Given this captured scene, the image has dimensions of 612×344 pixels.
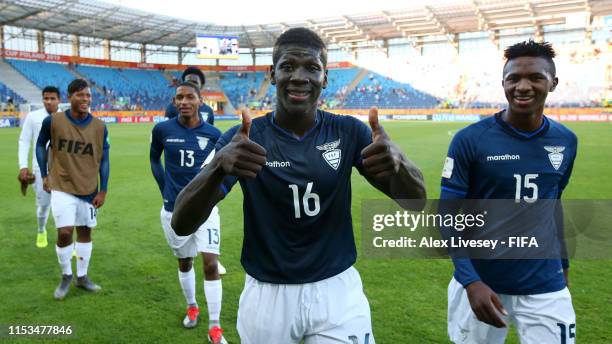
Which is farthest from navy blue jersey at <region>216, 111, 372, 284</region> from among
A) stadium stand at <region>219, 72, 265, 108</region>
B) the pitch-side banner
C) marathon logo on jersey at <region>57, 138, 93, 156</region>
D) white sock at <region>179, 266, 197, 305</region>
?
stadium stand at <region>219, 72, 265, 108</region>

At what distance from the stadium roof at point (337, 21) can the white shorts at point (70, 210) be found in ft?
136

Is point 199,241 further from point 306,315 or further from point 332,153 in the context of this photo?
point 332,153

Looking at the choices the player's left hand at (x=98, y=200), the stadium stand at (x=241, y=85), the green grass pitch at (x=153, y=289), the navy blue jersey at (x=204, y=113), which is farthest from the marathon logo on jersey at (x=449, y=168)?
the stadium stand at (x=241, y=85)

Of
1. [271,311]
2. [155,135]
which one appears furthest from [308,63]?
[155,135]

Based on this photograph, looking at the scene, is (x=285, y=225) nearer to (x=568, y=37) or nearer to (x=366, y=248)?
(x=366, y=248)

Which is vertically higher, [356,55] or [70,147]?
[356,55]

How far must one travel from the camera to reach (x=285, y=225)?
2.34m

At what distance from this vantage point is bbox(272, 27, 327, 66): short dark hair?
2268 mm

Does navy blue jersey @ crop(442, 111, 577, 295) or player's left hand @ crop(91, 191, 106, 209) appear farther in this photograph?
player's left hand @ crop(91, 191, 106, 209)

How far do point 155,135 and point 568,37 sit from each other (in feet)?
176

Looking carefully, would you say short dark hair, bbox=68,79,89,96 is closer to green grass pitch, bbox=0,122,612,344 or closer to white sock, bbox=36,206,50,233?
green grass pitch, bbox=0,122,612,344

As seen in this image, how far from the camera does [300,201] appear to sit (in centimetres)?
231

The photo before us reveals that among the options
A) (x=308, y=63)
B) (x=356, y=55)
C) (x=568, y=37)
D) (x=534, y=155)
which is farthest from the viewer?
(x=356, y=55)

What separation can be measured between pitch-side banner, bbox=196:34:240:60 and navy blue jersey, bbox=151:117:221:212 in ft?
162
